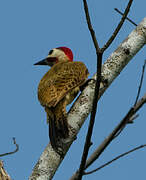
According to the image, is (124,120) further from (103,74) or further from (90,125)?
(103,74)

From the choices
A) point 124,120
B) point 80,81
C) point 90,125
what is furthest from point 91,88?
point 124,120

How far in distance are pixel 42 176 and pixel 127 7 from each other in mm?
1717

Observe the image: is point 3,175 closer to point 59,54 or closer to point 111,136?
point 111,136

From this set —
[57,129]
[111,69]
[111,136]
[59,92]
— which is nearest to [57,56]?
[59,92]

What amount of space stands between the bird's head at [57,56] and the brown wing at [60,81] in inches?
52.5

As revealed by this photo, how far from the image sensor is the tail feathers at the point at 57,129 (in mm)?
4150

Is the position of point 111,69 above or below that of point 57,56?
below

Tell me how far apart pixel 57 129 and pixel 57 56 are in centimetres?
304

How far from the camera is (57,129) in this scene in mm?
4340

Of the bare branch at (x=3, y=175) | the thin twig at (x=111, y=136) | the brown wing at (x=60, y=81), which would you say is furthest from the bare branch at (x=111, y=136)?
the brown wing at (x=60, y=81)

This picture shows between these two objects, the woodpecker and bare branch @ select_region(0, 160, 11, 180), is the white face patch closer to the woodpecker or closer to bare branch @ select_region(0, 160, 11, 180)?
the woodpecker

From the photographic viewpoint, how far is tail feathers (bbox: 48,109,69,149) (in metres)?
4.15

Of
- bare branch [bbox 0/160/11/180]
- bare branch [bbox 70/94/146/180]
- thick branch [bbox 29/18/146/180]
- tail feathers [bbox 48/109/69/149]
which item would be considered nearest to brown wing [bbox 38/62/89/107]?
tail feathers [bbox 48/109/69/149]

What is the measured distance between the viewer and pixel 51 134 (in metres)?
4.29
